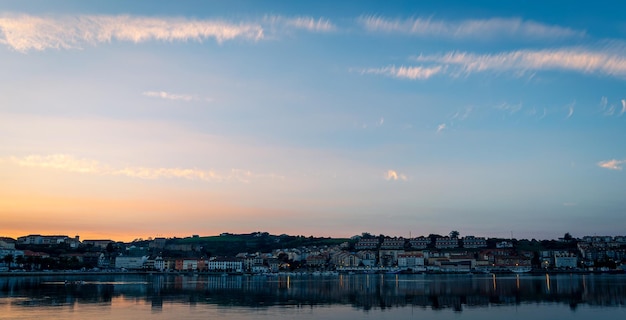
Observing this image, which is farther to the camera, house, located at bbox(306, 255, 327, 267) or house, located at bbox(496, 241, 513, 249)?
house, located at bbox(496, 241, 513, 249)

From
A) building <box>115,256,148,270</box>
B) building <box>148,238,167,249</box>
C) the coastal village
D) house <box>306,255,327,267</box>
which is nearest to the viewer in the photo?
the coastal village

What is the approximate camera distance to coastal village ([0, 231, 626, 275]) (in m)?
94.3

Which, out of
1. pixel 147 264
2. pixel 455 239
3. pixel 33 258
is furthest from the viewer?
pixel 455 239

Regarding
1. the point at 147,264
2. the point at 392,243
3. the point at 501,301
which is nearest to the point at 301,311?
the point at 501,301

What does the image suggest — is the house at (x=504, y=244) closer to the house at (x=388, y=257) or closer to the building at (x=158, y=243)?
the house at (x=388, y=257)

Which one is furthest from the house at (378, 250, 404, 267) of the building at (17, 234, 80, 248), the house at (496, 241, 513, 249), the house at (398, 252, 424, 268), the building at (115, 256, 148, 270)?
the building at (17, 234, 80, 248)

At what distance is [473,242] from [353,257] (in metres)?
31.1

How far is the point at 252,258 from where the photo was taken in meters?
112

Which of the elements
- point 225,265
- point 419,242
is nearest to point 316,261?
point 225,265

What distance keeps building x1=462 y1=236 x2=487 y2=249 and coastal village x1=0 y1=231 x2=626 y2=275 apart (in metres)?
0.21

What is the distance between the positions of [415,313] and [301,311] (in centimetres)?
436

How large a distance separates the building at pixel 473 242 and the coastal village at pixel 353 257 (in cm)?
21

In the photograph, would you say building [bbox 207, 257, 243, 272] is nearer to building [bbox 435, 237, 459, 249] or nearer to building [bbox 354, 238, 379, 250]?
building [bbox 354, 238, 379, 250]

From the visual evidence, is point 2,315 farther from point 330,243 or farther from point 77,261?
point 330,243
